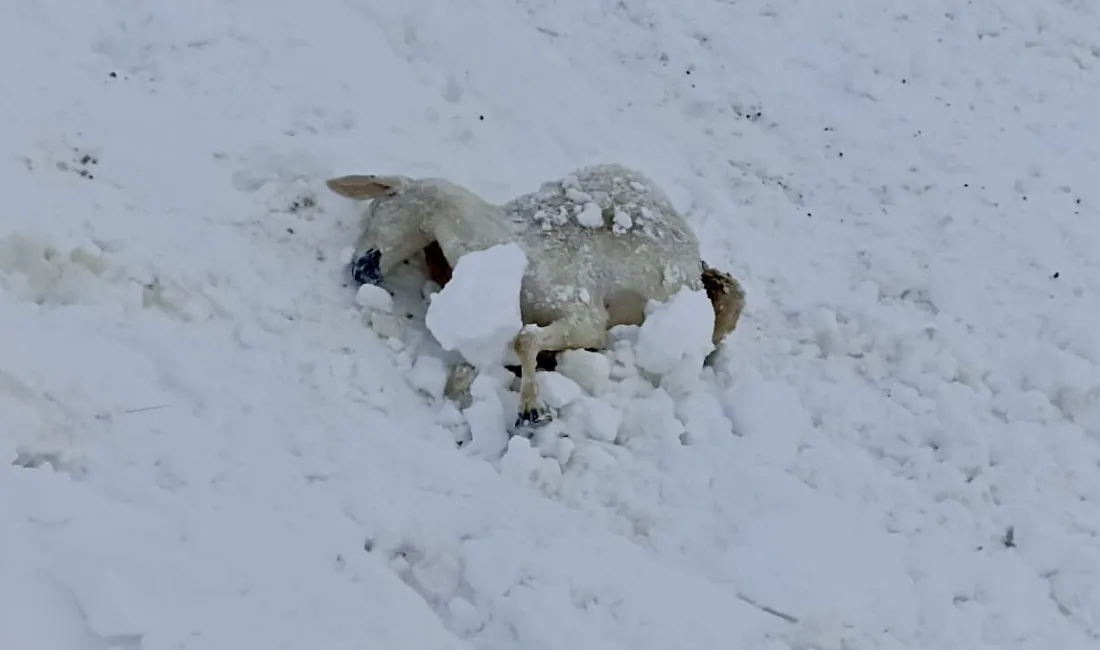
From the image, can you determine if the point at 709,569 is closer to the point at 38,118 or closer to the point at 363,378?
the point at 363,378

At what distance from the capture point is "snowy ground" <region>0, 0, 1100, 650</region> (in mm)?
3748

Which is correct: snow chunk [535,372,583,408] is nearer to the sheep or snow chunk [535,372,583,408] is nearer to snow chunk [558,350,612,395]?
snow chunk [558,350,612,395]

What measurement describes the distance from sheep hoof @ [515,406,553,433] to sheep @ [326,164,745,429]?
1.57 ft

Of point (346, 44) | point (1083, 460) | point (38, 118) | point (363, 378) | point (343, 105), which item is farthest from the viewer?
point (346, 44)

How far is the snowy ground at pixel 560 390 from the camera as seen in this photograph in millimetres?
3748

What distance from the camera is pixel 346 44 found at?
7.32 m

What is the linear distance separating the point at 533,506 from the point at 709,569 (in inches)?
28.0

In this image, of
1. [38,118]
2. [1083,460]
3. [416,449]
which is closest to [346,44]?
[38,118]

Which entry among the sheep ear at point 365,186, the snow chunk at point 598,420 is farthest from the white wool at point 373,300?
the snow chunk at point 598,420

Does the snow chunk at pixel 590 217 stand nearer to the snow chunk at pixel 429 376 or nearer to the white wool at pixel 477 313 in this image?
the white wool at pixel 477 313

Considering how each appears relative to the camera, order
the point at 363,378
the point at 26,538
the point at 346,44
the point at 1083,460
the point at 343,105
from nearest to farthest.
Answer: the point at 26,538
the point at 363,378
the point at 1083,460
the point at 343,105
the point at 346,44

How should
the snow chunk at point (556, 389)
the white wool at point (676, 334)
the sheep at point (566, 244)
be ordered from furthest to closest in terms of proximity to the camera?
the sheep at point (566, 244) → the white wool at point (676, 334) → the snow chunk at point (556, 389)

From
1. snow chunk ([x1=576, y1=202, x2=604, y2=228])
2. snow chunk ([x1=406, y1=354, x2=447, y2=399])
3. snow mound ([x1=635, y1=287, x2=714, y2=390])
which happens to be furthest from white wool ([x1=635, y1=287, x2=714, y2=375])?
snow chunk ([x1=406, y1=354, x2=447, y2=399])

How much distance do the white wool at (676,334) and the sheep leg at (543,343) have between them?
213mm
